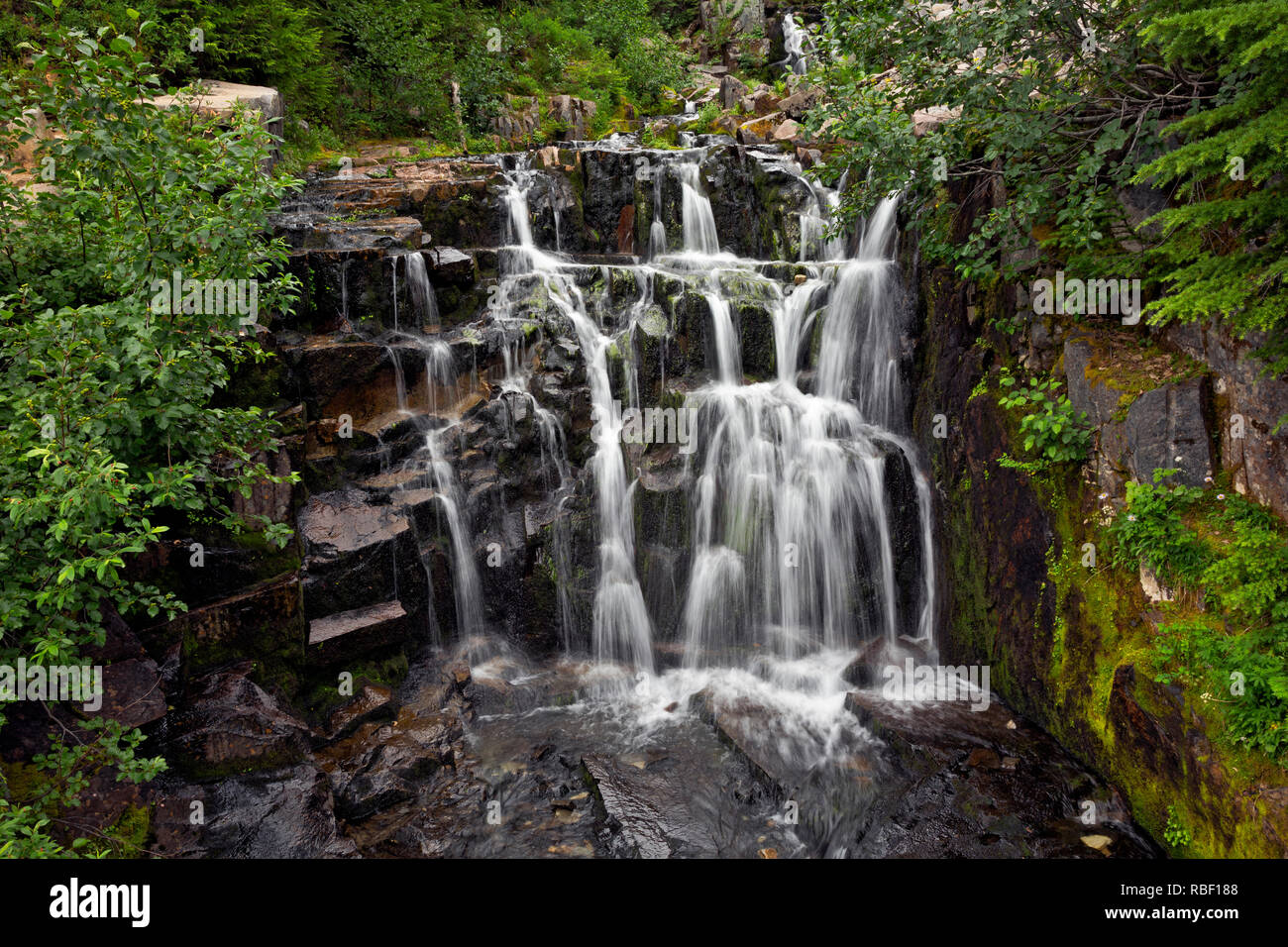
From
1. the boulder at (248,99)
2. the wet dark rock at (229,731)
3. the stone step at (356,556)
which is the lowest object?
the wet dark rock at (229,731)

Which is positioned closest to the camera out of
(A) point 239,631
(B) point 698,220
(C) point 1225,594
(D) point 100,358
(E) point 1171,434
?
(D) point 100,358

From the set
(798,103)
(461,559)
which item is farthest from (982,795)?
(798,103)

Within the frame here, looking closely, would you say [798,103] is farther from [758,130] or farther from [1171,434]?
[1171,434]

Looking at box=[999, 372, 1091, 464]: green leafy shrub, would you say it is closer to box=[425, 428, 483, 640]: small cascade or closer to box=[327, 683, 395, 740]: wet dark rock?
box=[425, 428, 483, 640]: small cascade

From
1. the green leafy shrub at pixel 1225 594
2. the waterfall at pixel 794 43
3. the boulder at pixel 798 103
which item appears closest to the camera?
the green leafy shrub at pixel 1225 594

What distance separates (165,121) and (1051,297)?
894 cm

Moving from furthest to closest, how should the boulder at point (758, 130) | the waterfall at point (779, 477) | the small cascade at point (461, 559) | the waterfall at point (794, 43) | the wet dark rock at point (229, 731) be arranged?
the waterfall at point (794, 43)
the boulder at point (758, 130)
the small cascade at point (461, 559)
the waterfall at point (779, 477)
the wet dark rock at point (229, 731)

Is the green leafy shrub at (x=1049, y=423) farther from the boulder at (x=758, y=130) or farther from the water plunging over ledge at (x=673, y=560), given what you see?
the boulder at (x=758, y=130)

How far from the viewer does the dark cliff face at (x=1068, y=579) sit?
199 inches

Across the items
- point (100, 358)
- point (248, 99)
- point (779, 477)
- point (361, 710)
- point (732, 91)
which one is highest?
point (732, 91)

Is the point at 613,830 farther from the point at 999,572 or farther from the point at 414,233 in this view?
the point at 414,233

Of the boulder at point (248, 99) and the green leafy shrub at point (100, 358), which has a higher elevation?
the boulder at point (248, 99)

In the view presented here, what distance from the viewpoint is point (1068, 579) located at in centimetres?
664

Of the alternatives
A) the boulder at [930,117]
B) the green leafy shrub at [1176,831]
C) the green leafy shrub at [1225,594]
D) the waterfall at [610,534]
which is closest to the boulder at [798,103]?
the boulder at [930,117]
